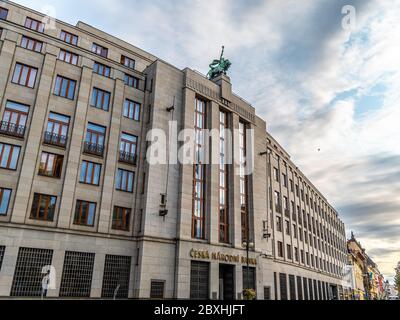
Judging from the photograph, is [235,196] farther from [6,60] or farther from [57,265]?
[6,60]

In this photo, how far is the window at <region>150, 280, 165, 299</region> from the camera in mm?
28844

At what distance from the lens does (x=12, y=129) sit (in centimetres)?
2619

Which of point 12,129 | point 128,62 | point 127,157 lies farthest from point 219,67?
point 12,129

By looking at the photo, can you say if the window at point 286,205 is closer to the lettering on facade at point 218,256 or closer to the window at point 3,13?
the lettering on facade at point 218,256

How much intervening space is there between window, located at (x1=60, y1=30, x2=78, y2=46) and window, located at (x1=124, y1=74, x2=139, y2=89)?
647cm

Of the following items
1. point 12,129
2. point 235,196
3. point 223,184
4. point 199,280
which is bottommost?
point 199,280

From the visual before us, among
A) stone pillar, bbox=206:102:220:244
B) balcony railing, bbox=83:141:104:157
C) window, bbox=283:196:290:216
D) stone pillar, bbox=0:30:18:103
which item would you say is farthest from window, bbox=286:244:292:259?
stone pillar, bbox=0:30:18:103

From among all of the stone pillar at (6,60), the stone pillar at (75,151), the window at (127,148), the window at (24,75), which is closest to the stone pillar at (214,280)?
the window at (127,148)

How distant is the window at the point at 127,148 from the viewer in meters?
32.0

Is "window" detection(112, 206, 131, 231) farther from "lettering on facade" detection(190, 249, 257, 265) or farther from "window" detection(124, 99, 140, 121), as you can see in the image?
"window" detection(124, 99, 140, 121)

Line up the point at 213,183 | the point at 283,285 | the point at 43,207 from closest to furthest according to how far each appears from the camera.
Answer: the point at 43,207
the point at 213,183
the point at 283,285

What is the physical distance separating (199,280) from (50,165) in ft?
58.5

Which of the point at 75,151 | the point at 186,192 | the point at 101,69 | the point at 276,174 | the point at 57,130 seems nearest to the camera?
the point at 57,130
